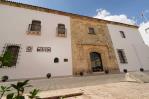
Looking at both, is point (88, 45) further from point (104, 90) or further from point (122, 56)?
point (104, 90)

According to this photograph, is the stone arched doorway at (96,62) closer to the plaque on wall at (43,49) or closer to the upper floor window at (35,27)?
the plaque on wall at (43,49)

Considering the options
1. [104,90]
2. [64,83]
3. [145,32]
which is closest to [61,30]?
[64,83]

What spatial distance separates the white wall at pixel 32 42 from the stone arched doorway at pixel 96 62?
8.83 ft

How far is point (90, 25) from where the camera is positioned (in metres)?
14.1

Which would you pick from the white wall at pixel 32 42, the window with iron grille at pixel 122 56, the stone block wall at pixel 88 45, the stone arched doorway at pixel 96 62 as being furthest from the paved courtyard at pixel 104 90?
the window with iron grille at pixel 122 56

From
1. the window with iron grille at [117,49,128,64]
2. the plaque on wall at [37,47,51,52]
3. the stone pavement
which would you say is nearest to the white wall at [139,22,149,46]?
the window with iron grille at [117,49,128,64]

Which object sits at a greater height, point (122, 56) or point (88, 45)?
point (88, 45)

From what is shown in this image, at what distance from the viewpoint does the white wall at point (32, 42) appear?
9570mm

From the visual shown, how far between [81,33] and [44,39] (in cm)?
400

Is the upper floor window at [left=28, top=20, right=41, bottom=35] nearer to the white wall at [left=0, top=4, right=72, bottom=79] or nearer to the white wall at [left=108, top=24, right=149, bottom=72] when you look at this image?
the white wall at [left=0, top=4, right=72, bottom=79]

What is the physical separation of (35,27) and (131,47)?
37.1ft

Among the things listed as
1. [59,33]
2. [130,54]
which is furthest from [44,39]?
[130,54]

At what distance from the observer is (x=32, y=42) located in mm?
10398

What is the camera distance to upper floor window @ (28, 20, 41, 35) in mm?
10734
